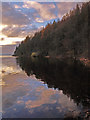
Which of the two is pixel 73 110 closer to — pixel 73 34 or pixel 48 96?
pixel 48 96

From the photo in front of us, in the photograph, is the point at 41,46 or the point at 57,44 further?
the point at 41,46

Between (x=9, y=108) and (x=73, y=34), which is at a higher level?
(x=73, y=34)

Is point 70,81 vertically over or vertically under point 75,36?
under

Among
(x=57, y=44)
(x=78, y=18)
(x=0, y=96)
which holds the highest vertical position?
(x=78, y=18)

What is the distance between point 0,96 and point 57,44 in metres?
53.6

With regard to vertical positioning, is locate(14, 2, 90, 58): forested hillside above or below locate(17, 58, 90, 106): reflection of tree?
above

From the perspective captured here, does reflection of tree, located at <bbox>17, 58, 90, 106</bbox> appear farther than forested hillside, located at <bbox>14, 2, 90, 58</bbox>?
No

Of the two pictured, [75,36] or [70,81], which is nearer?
[70,81]

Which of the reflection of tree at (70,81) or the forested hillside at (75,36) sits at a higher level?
the forested hillside at (75,36)

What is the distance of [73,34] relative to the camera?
45344 millimetres

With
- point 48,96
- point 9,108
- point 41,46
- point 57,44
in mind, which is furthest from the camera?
Answer: point 41,46

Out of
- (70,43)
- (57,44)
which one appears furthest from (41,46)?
(70,43)

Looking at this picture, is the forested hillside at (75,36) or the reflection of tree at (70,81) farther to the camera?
the forested hillside at (75,36)

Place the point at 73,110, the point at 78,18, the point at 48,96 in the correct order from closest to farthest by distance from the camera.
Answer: the point at 73,110, the point at 48,96, the point at 78,18
